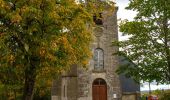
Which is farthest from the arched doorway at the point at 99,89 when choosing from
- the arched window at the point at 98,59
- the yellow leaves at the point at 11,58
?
the yellow leaves at the point at 11,58

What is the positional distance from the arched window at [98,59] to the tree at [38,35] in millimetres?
19339

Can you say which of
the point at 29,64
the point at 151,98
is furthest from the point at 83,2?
the point at 151,98

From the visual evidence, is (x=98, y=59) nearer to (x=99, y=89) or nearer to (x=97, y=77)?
(x=97, y=77)

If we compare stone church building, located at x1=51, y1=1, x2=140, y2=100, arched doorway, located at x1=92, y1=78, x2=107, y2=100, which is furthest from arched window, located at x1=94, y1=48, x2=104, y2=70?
arched doorway, located at x1=92, y1=78, x2=107, y2=100

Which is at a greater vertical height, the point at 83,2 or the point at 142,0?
the point at 142,0

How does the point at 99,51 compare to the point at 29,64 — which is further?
the point at 99,51

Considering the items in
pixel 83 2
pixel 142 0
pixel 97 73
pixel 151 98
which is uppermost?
pixel 142 0

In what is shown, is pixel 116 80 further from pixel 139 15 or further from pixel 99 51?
pixel 139 15

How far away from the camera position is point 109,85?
133 feet

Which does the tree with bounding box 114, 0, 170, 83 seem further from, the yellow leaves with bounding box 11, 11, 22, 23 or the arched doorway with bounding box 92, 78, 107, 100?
the yellow leaves with bounding box 11, 11, 22, 23

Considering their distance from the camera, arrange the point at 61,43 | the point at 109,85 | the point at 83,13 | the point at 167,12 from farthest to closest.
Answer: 1. the point at 109,85
2. the point at 167,12
3. the point at 83,13
4. the point at 61,43

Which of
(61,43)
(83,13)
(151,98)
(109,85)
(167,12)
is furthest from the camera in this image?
(109,85)

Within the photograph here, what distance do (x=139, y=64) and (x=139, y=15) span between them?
4045 millimetres

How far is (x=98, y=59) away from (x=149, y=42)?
1215 centimetres
